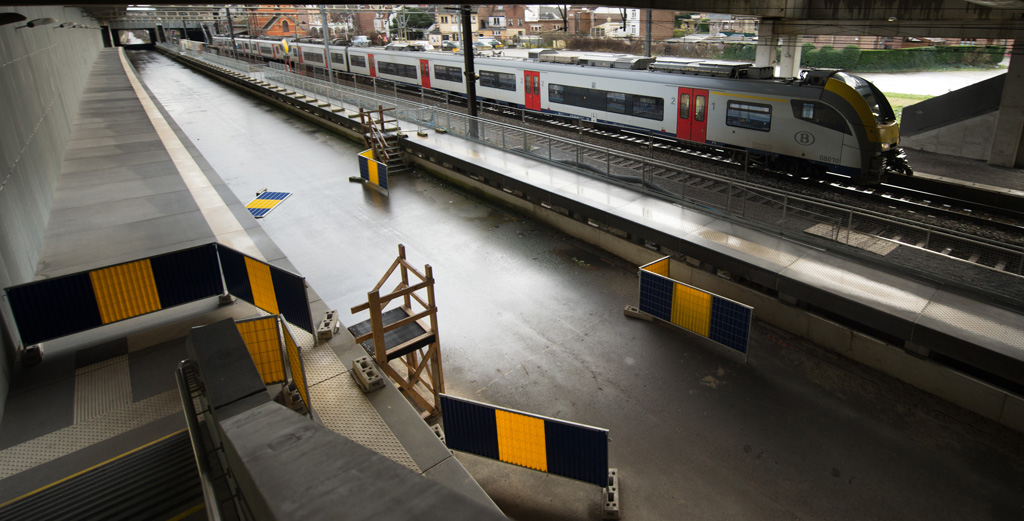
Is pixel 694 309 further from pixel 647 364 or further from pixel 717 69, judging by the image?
pixel 717 69

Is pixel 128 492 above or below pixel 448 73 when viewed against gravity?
below

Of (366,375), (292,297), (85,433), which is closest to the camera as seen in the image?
(85,433)

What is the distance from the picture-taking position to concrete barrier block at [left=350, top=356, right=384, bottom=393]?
6.25 m

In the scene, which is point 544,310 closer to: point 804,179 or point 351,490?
point 351,490

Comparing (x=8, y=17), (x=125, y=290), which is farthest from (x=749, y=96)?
(x=8, y=17)

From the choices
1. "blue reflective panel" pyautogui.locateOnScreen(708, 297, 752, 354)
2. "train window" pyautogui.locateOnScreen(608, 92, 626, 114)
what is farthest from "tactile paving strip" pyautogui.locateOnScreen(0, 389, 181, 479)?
"train window" pyautogui.locateOnScreen(608, 92, 626, 114)

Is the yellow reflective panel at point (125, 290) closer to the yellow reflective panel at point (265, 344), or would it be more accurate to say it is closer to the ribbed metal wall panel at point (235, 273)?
the ribbed metal wall panel at point (235, 273)

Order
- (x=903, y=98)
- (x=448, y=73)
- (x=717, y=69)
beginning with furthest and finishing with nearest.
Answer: (x=903, y=98) < (x=448, y=73) < (x=717, y=69)

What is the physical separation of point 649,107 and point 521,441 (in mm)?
14023

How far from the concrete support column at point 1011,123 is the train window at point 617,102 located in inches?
406

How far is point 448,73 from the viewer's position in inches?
1049

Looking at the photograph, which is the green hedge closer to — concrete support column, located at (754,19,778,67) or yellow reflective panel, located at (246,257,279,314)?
concrete support column, located at (754,19,778,67)

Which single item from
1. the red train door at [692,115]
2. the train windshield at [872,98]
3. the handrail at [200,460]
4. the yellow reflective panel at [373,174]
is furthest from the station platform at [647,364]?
the train windshield at [872,98]

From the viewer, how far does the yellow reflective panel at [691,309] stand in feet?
26.6
